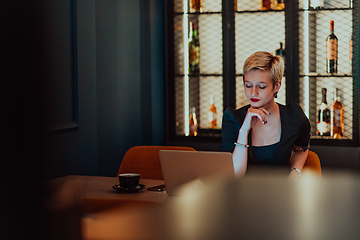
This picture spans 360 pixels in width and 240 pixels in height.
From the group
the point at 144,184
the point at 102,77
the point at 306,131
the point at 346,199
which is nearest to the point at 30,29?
the point at 346,199

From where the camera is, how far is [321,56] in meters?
2.44

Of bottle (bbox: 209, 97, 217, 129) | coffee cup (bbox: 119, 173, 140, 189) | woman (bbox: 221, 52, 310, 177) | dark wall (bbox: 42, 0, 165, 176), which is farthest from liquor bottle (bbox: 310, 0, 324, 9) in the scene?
coffee cup (bbox: 119, 173, 140, 189)

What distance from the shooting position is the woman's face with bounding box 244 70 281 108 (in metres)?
1.35

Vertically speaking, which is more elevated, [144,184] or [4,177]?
[4,177]

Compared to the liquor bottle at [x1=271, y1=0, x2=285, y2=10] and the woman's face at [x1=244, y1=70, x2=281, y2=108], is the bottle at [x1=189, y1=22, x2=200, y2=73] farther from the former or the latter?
the woman's face at [x1=244, y1=70, x2=281, y2=108]

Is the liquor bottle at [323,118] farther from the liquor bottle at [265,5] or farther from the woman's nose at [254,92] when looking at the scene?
the woman's nose at [254,92]

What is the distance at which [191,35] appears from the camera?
265cm

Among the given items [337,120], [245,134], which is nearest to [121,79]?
[245,134]

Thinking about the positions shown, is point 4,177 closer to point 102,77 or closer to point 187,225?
point 187,225

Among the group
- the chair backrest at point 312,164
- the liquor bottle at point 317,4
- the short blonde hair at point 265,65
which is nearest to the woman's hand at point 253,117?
the short blonde hair at point 265,65

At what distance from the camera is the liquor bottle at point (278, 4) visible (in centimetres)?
248

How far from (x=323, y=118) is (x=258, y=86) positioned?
1229 millimetres

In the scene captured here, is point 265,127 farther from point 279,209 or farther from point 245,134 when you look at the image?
point 279,209

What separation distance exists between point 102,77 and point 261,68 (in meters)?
0.96
